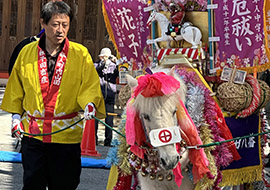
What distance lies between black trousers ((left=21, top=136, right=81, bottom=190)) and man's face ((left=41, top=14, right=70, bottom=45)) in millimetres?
900

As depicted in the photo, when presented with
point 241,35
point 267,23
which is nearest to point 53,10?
point 241,35

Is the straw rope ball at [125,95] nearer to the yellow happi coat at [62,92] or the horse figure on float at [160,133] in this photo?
the yellow happi coat at [62,92]

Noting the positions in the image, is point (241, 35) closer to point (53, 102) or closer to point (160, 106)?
point (160, 106)

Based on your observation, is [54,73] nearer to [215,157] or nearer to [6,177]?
[215,157]

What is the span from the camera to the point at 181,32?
539 centimetres

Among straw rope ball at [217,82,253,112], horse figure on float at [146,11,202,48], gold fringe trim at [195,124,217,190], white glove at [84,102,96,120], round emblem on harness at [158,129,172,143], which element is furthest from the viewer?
horse figure on float at [146,11,202,48]

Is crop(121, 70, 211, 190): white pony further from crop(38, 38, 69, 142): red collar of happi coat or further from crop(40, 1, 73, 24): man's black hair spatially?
crop(40, 1, 73, 24): man's black hair

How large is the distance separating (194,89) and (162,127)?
27.9 inches

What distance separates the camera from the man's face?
4.51 meters

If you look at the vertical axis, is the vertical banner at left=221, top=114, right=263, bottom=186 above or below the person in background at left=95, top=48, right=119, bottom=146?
below

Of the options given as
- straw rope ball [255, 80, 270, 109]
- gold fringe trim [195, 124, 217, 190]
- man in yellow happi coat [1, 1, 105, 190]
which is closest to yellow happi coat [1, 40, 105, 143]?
man in yellow happi coat [1, 1, 105, 190]

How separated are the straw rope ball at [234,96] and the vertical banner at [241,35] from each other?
242 millimetres

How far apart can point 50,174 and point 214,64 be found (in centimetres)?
203

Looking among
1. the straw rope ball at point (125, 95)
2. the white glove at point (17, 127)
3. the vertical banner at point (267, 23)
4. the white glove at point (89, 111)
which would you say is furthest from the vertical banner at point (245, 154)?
the white glove at point (17, 127)
